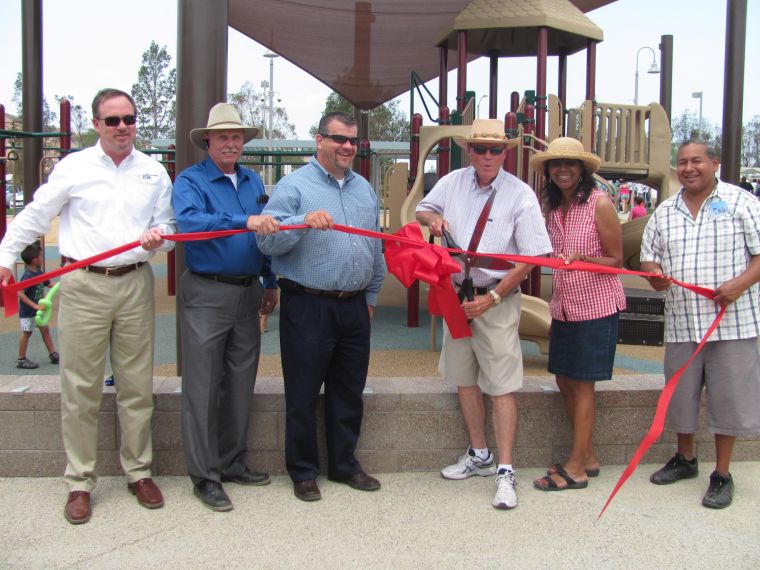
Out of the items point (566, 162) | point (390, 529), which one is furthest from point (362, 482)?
point (566, 162)

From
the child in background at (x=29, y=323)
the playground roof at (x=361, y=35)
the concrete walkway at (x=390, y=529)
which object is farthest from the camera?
the playground roof at (x=361, y=35)

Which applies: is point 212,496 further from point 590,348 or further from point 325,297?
point 590,348

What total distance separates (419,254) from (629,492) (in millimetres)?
1638

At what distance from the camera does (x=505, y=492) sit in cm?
381

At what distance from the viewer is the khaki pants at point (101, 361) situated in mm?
3562

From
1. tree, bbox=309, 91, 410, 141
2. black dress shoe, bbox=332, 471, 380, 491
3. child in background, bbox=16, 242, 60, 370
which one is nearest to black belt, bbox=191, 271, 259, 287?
black dress shoe, bbox=332, 471, 380, 491

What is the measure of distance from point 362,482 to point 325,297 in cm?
99

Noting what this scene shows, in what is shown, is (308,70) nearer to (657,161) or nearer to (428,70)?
(428,70)

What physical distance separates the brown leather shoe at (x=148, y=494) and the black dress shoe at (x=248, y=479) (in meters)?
0.37

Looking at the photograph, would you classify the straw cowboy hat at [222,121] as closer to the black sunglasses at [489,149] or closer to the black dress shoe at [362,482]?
the black sunglasses at [489,149]

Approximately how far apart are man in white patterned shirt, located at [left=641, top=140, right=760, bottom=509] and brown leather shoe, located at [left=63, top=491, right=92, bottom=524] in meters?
2.92

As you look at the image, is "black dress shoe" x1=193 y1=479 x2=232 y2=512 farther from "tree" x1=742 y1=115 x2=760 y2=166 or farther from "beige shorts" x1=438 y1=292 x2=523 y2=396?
"tree" x1=742 y1=115 x2=760 y2=166

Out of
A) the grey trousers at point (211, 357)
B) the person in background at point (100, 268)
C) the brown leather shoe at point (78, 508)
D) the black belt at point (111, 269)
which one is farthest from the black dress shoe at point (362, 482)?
the black belt at point (111, 269)

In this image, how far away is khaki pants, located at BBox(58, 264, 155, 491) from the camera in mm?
3562
